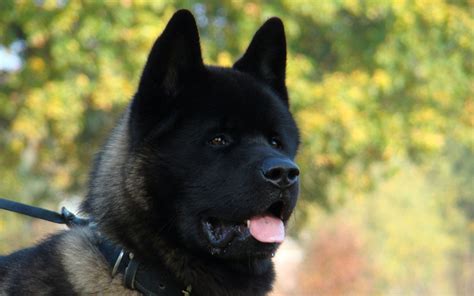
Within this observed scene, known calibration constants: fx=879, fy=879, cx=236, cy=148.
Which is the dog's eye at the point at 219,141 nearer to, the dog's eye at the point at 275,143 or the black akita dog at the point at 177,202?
the black akita dog at the point at 177,202

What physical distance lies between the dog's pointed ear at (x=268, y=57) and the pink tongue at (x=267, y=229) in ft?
2.80

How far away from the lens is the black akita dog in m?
3.69

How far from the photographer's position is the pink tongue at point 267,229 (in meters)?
3.73

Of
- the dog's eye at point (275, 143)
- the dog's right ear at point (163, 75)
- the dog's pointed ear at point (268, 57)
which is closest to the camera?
the dog's right ear at point (163, 75)

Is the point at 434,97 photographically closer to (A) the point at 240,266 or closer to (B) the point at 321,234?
(A) the point at 240,266

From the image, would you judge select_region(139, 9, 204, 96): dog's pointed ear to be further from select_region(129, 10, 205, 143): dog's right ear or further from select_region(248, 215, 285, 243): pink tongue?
select_region(248, 215, 285, 243): pink tongue

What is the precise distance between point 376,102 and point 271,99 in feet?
36.3

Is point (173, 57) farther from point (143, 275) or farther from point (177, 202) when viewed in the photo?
point (143, 275)

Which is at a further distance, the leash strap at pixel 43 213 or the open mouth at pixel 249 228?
the leash strap at pixel 43 213

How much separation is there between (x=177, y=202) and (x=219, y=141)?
0.33 m

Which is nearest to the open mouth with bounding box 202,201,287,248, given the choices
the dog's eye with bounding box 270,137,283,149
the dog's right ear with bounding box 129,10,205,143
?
the dog's eye with bounding box 270,137,283,149

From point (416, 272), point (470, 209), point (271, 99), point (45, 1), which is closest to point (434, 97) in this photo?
point (45, 1)

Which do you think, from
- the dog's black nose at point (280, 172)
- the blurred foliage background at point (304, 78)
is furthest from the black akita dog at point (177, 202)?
the blurred foliage background at point (304, 78)

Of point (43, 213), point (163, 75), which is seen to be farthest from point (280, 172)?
point (43, 213)
